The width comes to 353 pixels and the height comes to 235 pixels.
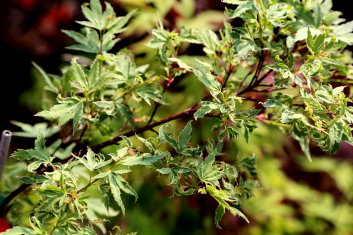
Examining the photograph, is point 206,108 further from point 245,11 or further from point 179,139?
point 245,11

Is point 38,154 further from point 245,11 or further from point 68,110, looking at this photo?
point 245,11

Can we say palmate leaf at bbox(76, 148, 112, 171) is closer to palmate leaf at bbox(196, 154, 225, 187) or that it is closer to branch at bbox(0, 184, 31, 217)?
palmate leaf at bbox(196, 154, 225, 187)

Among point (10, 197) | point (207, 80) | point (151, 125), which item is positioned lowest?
point (10, 197)

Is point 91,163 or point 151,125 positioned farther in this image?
point 151,125

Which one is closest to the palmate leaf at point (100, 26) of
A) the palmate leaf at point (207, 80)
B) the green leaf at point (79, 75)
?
the green leaf at point (79, 75)

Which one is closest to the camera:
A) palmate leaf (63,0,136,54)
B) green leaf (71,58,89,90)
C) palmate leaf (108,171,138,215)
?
palmate leaf (108,171,138,215)

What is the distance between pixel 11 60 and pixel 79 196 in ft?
6.97

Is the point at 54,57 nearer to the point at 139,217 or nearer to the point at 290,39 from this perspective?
the point at 139,217

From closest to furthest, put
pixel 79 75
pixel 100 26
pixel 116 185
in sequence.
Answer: pixel 116 185
pixel 79 75
pixel 100 26

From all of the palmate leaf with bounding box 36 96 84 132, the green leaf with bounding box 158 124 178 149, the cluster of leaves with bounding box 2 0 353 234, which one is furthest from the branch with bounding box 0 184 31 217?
the green leaf with bounding box 158 124 178 149

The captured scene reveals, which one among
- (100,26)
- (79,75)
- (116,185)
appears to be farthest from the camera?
(100,26)

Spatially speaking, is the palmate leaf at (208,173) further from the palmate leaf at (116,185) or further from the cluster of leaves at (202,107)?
the palmate leaf at (116,185)

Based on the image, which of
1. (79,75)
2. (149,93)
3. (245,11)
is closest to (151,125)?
(149,93)

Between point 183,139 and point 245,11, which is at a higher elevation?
point 245,11
